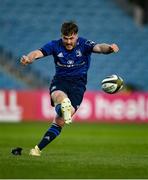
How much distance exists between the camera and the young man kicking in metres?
11.4

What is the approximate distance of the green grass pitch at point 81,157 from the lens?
919 cm

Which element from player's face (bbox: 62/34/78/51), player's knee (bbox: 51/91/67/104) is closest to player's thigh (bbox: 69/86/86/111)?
player's knee (bbox: 51/91/67/104)

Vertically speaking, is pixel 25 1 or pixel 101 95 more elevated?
pixel 25 1

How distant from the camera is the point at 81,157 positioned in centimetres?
1159

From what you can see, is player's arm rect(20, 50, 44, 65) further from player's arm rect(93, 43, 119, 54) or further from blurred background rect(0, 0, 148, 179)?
blurred background rect(0, 0, 148, 179)

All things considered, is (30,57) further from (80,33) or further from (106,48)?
(80,33)

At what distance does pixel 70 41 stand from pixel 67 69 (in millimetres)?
561

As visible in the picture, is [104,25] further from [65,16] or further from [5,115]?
[5,115]

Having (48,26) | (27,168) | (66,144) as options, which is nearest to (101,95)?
(48,26)

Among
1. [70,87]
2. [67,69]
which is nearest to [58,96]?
[70,87]

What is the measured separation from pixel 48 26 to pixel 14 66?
10.9 ft

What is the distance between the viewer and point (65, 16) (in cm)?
3070

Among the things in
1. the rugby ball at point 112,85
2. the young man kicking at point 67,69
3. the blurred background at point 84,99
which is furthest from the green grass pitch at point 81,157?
the rugby ball at point 112,85

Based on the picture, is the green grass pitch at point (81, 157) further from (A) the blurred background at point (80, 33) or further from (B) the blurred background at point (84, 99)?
(A) the blurred background at point (80, 33)
